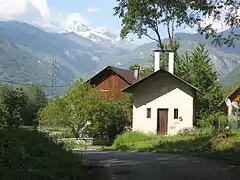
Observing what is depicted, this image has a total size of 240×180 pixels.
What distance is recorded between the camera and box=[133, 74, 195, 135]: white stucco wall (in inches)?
1572

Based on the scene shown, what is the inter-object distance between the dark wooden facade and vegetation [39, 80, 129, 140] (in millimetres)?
13394

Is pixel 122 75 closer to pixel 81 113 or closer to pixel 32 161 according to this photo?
pixel 81 113

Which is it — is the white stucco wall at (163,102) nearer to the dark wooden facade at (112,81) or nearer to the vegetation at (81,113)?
the vegetation at (81,113)

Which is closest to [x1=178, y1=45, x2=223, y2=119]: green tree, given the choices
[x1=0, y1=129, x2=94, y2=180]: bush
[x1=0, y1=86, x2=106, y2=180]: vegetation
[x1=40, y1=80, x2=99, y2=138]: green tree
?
[x1=40, y1=80, x2=99, y2=138]: green tree

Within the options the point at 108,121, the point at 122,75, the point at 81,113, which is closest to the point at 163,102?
the point at 108,121

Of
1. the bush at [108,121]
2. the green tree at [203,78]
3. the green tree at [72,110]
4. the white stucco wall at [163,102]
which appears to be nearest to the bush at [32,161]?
the green tree at [72,110]

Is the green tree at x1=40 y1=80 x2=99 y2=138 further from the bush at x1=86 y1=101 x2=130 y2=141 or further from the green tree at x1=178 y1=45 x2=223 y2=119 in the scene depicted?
the green tree at x1=178 y1=45 x2=223 y2=119

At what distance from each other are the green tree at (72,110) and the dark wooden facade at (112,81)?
1448 cm

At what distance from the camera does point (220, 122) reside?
118 ft

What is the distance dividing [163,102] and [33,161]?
32.0 m

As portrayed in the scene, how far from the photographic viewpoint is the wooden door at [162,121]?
4038 cm

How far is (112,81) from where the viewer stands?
5512 centimetres

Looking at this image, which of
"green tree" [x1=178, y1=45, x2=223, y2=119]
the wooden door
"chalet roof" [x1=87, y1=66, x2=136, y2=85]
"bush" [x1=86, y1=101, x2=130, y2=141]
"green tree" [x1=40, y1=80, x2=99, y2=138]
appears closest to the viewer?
"green tree" [x1=40, y1=80, x2=99, y2=138]

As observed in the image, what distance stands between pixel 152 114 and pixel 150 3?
89.5ft
